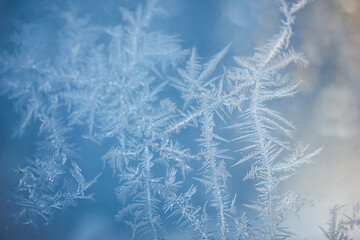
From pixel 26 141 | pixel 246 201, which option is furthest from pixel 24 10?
pixel 246 201

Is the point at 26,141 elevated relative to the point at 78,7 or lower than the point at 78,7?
lower

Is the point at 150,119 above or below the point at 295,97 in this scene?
above

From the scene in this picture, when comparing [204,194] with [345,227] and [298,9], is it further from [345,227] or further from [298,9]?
[298,9]

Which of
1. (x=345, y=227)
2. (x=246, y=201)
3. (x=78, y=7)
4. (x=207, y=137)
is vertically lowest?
(x=345, y=227)
